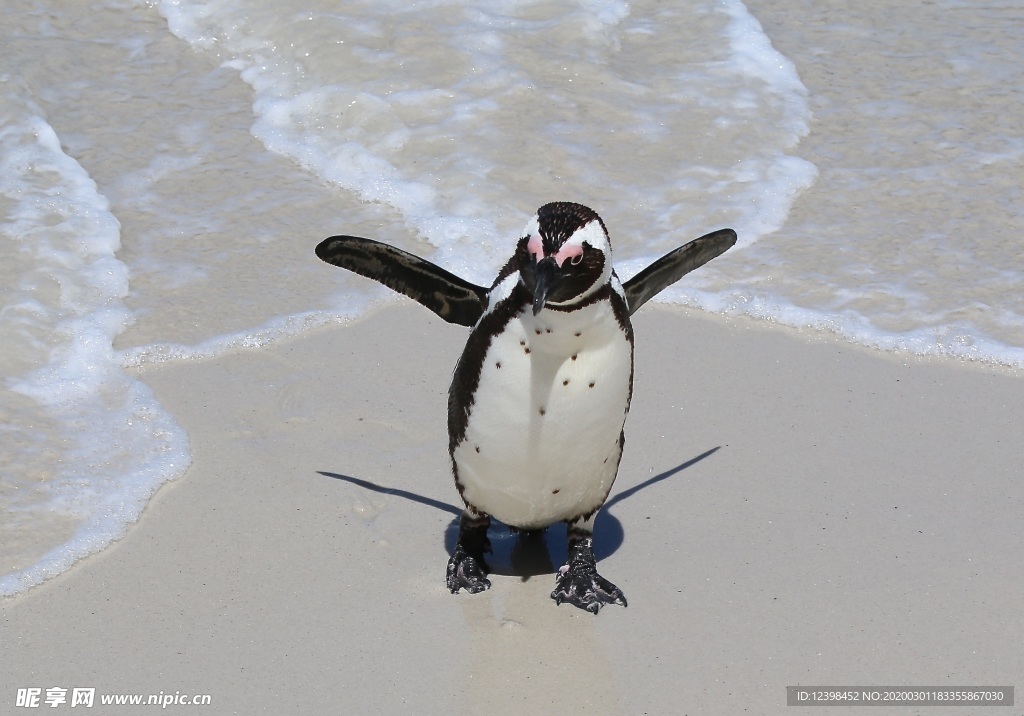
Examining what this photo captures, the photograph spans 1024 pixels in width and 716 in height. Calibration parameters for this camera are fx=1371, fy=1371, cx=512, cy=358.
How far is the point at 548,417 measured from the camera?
3.69m

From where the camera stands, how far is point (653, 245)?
6.50 metres

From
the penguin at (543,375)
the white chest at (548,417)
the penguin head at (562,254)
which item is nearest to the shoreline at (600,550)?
the penguin at (543,375)

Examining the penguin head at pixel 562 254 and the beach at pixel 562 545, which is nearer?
the penguin head at pixel 562 254

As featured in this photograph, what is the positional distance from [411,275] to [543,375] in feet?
1.75

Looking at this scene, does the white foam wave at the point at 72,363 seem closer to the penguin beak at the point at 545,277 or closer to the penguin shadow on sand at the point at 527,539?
the penguin shadow on sand at the point at 527,539

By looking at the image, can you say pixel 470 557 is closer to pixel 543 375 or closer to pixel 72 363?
pixel 543 375

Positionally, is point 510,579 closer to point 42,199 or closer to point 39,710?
point 39,710

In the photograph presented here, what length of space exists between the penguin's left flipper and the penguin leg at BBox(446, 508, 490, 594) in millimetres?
582

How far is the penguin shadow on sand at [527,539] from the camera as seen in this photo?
417 centimetres

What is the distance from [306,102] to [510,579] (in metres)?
4.62

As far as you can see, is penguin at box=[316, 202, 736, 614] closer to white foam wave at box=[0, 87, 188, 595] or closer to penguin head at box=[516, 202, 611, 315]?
penguin head at box=[516, 202, 611, 315]

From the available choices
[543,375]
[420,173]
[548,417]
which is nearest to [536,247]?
[543,375]

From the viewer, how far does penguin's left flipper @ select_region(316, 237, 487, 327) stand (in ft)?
12.7

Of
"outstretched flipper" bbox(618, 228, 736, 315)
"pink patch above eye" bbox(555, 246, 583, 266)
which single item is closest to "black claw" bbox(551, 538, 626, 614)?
"outstretched flipper" bbox(618, 228, 736, 315)
